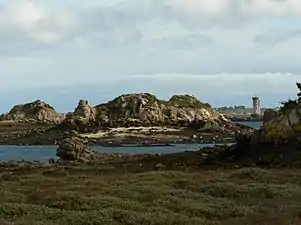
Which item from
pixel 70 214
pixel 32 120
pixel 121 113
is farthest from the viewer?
pixel 32 120

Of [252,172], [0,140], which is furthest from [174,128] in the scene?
[252,172]

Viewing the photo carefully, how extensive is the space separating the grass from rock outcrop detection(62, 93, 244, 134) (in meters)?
96.3

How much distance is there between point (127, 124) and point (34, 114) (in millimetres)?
52539

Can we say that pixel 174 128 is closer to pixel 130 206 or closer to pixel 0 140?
pixel 0 140

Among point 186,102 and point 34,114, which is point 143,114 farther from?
point 34,114

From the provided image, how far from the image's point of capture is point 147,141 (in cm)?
11594

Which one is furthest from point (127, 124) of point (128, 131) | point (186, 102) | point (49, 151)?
point (49, 151)

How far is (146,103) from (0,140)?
41612 millimetres

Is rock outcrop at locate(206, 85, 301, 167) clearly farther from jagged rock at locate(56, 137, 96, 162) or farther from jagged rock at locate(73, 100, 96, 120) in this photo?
jagged rock at locate(73, 100, 96, 120)

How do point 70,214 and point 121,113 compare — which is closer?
point 70,214

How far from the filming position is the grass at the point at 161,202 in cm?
2191

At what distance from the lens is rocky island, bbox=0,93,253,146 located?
11888cm

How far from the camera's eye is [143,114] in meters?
146

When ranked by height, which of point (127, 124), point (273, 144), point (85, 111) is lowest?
point (273, 144)
